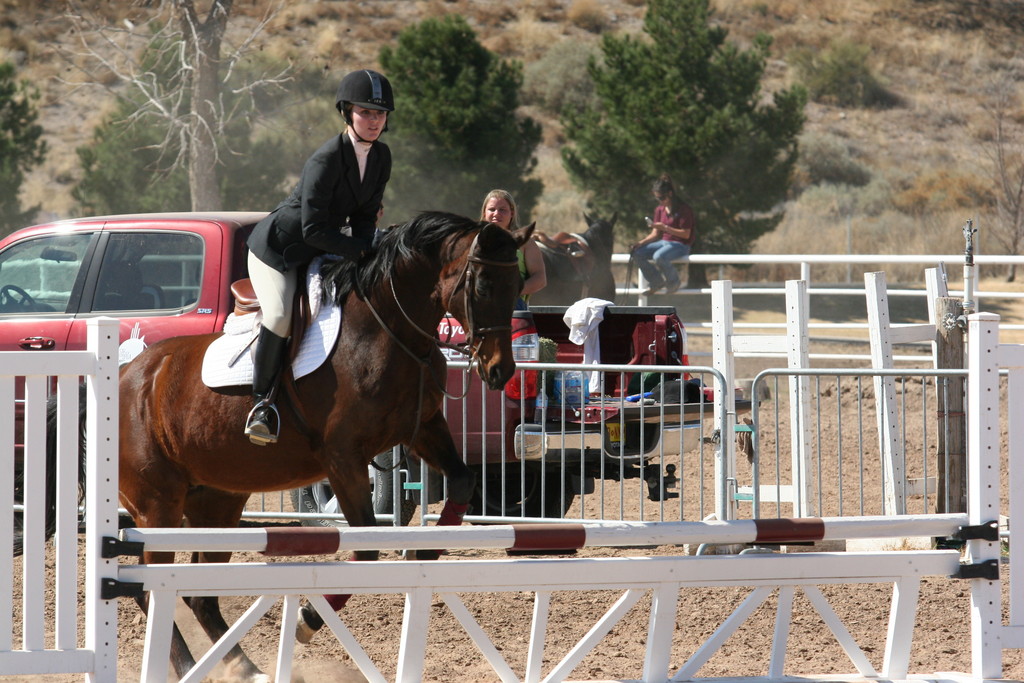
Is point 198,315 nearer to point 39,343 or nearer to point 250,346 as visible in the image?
point 39,343

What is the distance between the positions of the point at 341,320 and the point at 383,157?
71cm

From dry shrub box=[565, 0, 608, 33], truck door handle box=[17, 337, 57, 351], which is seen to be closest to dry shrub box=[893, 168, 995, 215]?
dry shrub box=[565, 0, 608, 33]

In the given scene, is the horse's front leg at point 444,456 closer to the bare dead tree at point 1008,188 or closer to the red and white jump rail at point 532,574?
the red and white jump rail at point 532,574

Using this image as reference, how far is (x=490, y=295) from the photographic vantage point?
438cm

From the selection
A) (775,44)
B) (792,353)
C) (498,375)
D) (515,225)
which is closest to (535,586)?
(498,375)

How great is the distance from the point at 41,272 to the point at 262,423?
341cm

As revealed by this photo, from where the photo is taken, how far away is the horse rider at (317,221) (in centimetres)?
470

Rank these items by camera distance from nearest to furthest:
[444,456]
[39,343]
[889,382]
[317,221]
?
[317,221] < [444,456] < [39,343] < [889,382]

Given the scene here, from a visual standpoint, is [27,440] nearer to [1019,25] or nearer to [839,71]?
[839,71]

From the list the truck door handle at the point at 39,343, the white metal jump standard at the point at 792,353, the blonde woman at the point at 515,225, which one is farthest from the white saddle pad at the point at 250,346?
the white metal jump standard at the point at 792,353

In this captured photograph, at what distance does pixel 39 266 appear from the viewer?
24.2 ft

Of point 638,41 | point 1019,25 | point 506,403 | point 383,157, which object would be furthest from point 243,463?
point 1019,25

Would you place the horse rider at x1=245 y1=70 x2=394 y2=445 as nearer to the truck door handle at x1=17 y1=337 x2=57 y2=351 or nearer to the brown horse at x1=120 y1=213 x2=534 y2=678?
the brown horse at x1=120 y1=213 x2=534 y2=678

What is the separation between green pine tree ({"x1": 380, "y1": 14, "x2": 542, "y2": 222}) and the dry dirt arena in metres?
16.8
